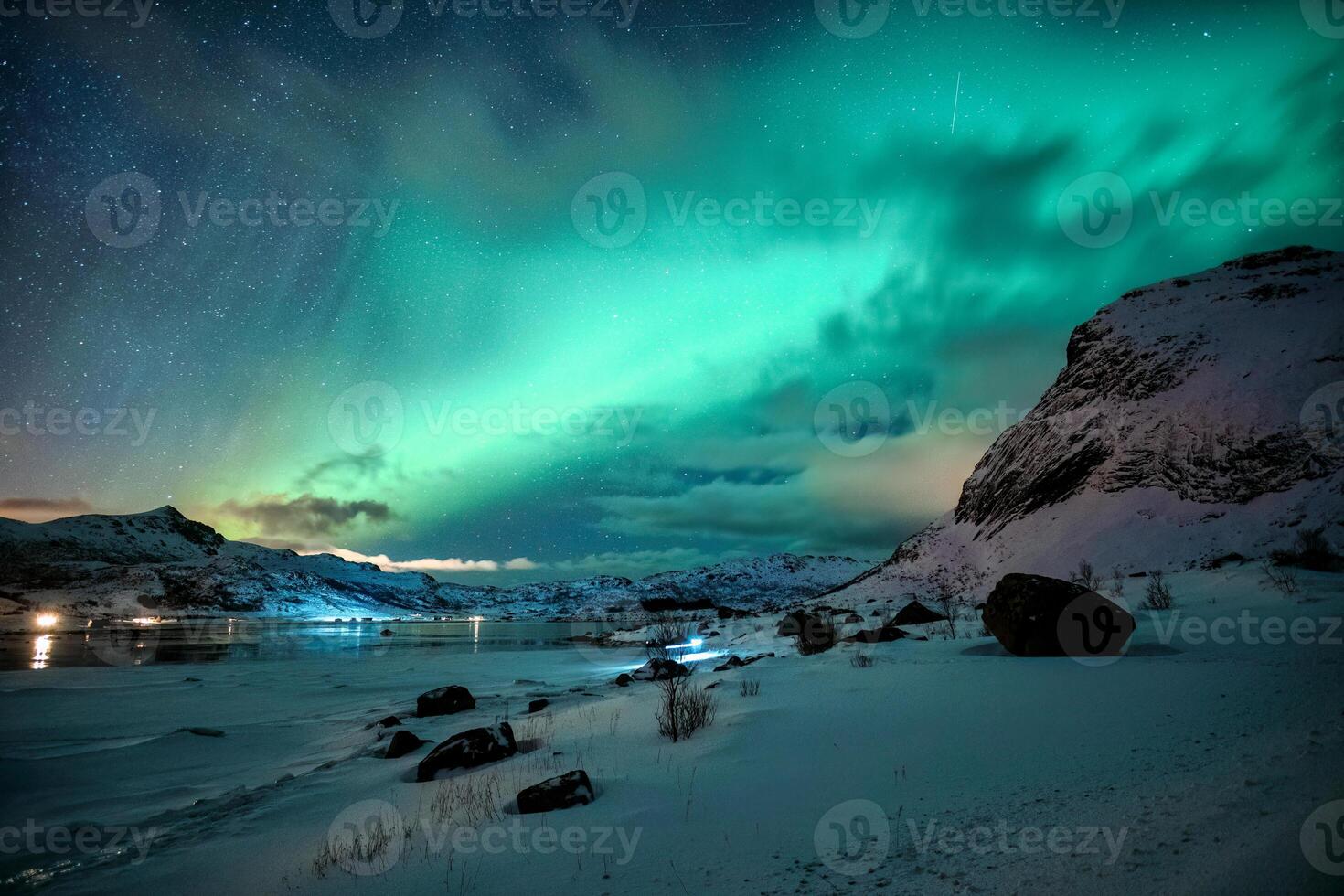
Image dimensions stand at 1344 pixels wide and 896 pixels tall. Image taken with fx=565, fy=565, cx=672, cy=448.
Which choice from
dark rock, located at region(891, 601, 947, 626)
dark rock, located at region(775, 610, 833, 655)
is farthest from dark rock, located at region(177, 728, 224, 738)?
dark rock, located at region(891, 601, 947, 626)

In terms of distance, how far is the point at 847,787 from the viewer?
4.59 metres

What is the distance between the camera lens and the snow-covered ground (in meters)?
2.97

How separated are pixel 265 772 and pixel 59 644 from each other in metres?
42.4

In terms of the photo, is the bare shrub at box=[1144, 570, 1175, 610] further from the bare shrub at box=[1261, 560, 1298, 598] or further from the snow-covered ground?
the bare shrub at box=[1261, 560, 1298, 598]

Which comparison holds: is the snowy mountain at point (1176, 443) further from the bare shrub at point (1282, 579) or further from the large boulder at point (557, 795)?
the large boulder at point (557, 795)

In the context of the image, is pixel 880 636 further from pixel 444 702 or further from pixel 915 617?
pixel 444 702

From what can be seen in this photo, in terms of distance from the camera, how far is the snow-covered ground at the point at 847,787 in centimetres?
297

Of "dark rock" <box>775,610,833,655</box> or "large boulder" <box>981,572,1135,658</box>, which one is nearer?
"large boulder" <box>981,572,1135,658</box>

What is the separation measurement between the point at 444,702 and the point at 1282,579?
59.9 ft

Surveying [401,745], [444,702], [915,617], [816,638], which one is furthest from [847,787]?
[915,617]

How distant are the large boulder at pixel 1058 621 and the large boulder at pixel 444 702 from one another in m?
12.3

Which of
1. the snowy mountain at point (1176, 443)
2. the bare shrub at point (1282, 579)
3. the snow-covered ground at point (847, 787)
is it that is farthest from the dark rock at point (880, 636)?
the snowy mountain at point (1176, 443)

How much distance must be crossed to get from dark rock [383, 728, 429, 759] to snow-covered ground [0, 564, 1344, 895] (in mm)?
291

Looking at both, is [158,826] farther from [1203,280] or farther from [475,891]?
[1203,280]
